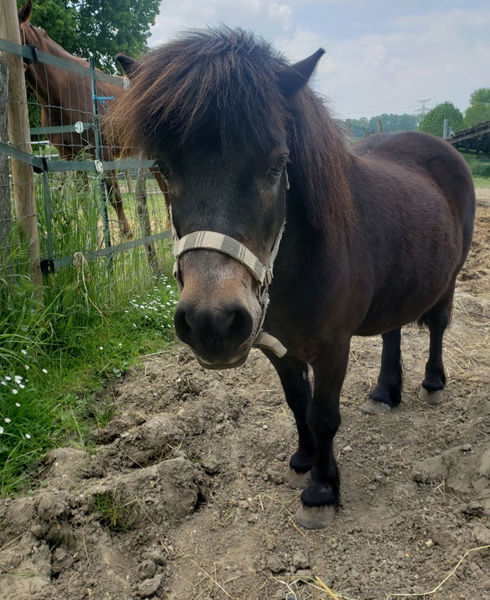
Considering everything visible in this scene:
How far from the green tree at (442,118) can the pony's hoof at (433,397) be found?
130 ft

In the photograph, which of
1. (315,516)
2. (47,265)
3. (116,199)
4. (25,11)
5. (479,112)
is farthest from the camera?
(479,112)

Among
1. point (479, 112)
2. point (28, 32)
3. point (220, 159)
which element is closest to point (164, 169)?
point (220, 159)

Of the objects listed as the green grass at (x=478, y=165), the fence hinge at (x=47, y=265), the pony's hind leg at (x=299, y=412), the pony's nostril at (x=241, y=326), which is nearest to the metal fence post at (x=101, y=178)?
the fence hinge at (x=47, y=265)

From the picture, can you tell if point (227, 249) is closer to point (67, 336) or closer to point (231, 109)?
point (231, 109)

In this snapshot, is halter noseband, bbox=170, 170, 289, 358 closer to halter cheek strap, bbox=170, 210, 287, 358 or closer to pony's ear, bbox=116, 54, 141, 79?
halter cheek strap, bbox=170, 210, 287, 358

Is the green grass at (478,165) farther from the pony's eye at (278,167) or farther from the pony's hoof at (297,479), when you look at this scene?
the pony's eye at (278,167)

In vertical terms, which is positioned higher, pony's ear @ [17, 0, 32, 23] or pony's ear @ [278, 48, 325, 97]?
pony's ear @ [17, 0, 32, 23]

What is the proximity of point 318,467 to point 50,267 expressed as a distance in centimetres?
Result: 224

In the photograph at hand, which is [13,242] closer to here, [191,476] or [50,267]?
[50,267]

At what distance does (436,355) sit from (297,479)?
1520 millimetres

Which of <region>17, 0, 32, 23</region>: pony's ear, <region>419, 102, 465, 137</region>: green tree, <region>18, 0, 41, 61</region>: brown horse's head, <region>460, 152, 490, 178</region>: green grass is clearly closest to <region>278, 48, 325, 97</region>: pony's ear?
<region>18, 0, 41, 61</region>: brown horse's head

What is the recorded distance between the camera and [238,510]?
218 centimetres

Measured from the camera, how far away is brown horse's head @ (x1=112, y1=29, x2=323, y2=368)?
1330 mm

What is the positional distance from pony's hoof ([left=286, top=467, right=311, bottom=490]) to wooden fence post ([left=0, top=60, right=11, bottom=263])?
6.99 ft
